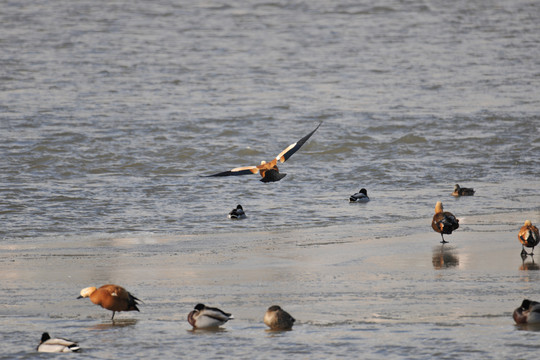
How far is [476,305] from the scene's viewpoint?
937cm

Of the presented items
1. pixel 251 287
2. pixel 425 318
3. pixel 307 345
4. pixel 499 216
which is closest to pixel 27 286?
pixel 251 287

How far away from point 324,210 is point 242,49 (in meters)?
23.5

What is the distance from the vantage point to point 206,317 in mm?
8734

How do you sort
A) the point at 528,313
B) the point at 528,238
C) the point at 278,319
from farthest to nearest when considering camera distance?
the point at 528,238, the point at 278,319, the point at 528,313

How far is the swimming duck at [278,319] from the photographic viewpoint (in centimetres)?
866

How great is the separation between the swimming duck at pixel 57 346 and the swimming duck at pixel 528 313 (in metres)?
3.89

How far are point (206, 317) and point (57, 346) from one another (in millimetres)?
1373

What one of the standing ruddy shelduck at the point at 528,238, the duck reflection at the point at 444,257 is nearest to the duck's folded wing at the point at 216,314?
the duck reflection at the point at 444,257

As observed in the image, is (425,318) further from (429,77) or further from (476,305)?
(429,77)

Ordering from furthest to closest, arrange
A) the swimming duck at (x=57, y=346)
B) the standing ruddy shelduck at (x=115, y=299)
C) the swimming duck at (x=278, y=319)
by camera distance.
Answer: the standing ruddy shelduck at (x=115, y=299)
the swimming duck at (x=278, y=319)
the swimming duck at (x=57, y=346)

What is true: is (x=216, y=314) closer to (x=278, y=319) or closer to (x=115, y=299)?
(x=278, y=319)

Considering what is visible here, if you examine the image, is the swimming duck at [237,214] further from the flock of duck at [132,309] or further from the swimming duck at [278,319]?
the swimming duck at [278,319]

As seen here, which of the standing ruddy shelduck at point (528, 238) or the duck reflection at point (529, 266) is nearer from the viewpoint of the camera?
the duck reflection at point (529, 266)

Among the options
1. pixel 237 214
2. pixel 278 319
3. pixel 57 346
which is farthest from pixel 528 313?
pixel 237 214
